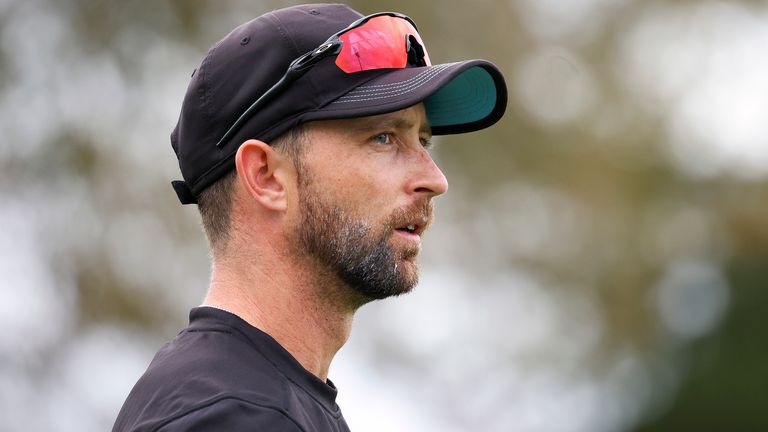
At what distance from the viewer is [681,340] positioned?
11336 mm

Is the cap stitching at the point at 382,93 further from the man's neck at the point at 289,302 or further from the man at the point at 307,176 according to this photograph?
the man's neck at the point at 289,302

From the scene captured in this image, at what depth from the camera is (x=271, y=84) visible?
249cm

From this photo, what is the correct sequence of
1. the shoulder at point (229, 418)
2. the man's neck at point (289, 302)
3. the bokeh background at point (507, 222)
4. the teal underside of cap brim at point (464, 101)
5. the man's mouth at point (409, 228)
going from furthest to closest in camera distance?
the bokeh background at point (507, 222) < the teal underside of cap brim at point (464, 101) < the man's mouth at point (409, 228) < the man's neck at point (289, 302) < the shoulder at point (229, 418)

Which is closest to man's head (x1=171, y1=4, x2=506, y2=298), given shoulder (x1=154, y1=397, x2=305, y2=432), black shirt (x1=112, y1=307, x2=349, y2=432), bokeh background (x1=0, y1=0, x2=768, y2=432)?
black shirt (x1=112, y1=307, x2=349, y2=432)

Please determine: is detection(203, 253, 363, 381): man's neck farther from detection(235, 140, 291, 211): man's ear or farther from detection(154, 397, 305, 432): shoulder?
detection(154, 397, 305, 432): shoulder

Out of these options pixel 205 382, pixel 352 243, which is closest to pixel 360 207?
pixel 352 243

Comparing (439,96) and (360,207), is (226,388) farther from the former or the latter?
(439,96)

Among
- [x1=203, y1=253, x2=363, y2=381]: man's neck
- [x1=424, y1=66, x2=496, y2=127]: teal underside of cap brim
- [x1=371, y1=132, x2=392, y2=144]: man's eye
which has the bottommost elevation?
[x1=203, y1=253, x2=363, y2=381]: man's neck

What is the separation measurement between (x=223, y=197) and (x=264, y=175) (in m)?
0.12

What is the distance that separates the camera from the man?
247 cm

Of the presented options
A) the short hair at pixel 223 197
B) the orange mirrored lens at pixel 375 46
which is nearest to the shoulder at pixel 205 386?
the short hair at pixel 223 197

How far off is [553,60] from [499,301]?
8.70 ft

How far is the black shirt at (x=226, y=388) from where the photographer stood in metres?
2.02

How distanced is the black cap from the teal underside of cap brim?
17cm
